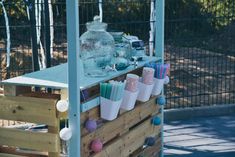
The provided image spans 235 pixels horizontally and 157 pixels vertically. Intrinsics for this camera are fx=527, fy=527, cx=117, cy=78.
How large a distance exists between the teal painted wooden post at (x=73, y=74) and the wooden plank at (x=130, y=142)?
25 centimetres

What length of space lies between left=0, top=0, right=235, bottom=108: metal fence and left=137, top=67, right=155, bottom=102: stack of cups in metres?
2.33

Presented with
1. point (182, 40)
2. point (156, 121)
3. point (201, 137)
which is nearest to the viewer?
point (156, 121)

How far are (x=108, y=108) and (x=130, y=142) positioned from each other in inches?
22.2

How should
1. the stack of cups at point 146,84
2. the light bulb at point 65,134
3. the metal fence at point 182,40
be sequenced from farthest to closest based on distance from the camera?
the metal fence at point 182,40 < the stack of cups at point 146,84 < the light bulb at point 65,134

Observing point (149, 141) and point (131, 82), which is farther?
point (149, 141)

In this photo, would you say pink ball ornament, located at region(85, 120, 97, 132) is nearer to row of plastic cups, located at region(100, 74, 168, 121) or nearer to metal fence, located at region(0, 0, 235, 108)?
row of plastic cups, located at region(100, 74, 168, 121)

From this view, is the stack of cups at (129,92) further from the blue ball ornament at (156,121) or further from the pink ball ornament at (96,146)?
the blue ball ornament at (156,121)

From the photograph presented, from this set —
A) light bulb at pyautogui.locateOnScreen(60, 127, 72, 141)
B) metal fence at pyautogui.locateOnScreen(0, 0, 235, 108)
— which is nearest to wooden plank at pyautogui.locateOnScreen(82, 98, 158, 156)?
light bulb at pyautogui.locateOnScreen(60, 127, 72, 141)

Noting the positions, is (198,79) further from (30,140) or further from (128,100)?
(30,140)

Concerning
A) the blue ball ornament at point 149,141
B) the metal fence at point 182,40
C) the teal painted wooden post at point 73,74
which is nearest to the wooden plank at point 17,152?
the teal painted wooden post at point 73,74

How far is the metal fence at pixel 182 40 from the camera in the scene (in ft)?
21.3

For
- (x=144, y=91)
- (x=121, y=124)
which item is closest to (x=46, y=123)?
(x=121, y=124)

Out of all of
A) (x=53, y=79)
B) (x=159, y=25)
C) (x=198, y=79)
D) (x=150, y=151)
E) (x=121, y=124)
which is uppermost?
(x=159, y=25)

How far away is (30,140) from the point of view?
3178mm
